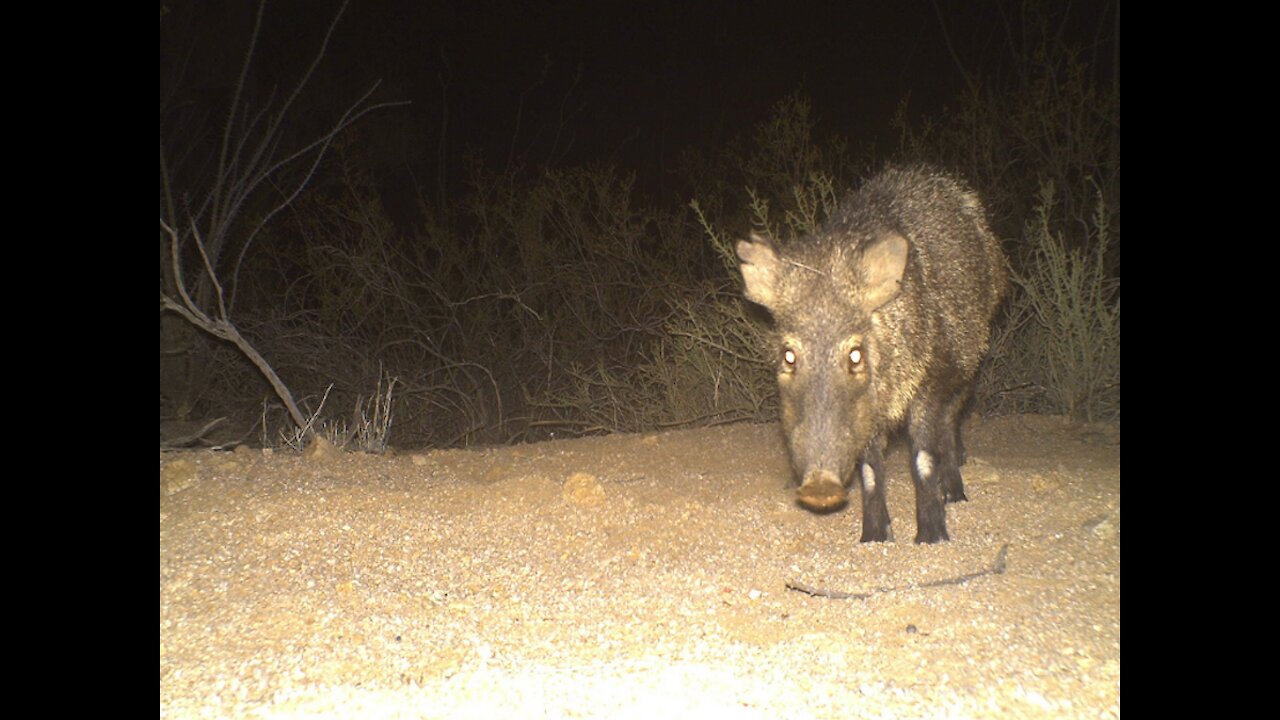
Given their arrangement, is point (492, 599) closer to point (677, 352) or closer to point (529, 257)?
point (677, 352)

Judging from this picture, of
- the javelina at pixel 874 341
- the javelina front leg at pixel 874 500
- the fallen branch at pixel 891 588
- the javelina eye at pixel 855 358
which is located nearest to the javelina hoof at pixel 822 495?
the javelina at pixel 874 341

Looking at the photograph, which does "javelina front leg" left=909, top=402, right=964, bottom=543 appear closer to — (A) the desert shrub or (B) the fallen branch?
(B) the fallen branch

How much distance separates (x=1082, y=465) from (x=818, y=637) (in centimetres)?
245

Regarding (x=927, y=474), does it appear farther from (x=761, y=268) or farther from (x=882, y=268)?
(x=761, y=268)

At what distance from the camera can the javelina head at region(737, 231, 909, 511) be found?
2699 millimetres

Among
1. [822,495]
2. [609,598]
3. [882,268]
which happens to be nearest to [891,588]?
[822,495]

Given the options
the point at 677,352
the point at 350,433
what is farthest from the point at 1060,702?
the point at 677,352

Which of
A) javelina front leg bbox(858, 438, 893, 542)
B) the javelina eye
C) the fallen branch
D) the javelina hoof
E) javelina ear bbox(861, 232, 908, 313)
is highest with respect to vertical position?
javelina ear bbox(861, 232, 908, 313)

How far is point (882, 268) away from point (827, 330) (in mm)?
309

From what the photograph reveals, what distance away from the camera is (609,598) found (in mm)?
2410

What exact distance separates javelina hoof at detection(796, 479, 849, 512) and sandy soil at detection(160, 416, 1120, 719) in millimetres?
253

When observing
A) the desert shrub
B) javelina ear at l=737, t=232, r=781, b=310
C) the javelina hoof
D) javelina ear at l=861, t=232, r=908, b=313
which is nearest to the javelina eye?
javelina ear at l=861, t=232, r=908, b=313
